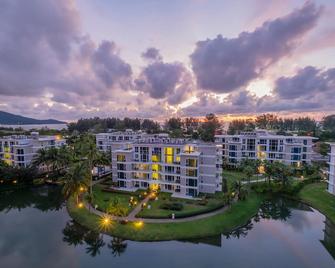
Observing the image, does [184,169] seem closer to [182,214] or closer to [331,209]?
[182,214]

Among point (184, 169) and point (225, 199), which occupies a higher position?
point (184, 169)

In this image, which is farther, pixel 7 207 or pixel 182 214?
pixel 7 207

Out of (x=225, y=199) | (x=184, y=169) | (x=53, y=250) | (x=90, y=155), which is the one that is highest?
(x=90, y=155)

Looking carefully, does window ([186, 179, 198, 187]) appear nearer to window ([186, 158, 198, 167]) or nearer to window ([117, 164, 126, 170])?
window ([186, 158, 198, 167])

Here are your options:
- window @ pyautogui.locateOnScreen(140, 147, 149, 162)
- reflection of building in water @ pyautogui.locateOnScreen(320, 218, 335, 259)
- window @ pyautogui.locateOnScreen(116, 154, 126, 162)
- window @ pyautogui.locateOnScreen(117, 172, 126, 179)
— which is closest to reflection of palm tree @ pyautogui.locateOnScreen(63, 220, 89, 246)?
window @ pyautogui.locateOnScreen(117, 172, 126, 179)

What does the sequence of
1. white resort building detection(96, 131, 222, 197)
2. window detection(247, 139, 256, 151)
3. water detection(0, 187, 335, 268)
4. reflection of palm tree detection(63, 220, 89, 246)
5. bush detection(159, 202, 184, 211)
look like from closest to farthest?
water detection(0, 187, 335, 268) < reflection of palm tree detection(63, 220, 89, 246) < bush detection(159, 202, 184, 211) < white resort building detection(96, 131, 222, 197) < window detection(247, 139, 256, 151)

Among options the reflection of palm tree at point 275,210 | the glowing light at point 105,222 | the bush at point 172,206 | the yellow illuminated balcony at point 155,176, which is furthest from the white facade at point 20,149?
the reflection of palm tree at point 275,210

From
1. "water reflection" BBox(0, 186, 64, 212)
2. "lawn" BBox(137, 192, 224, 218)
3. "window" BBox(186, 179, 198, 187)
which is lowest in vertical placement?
"water reflection" BBox(0, 186, 64, 212)

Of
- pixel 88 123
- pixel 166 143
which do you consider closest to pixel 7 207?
pixel 166 143
